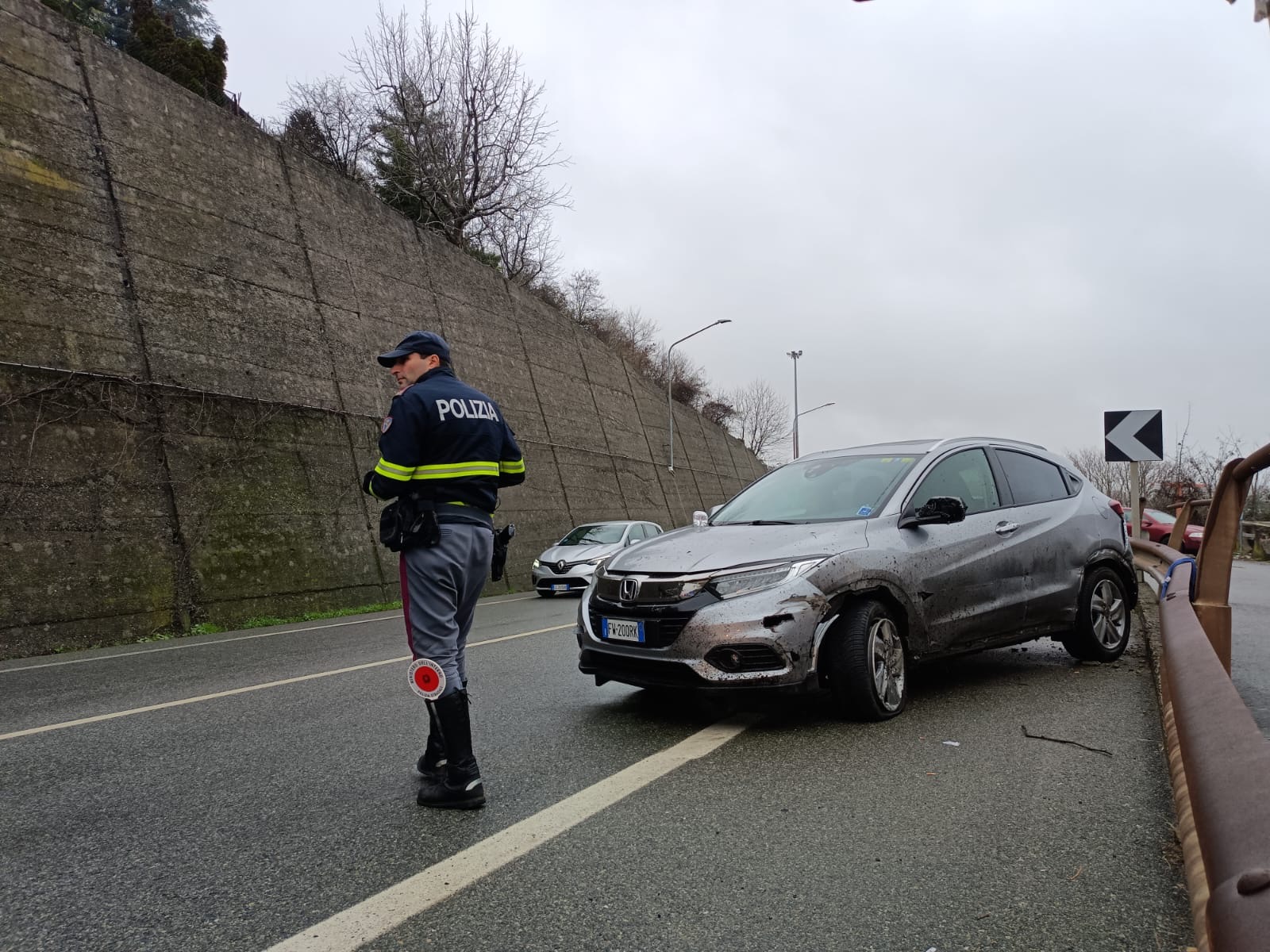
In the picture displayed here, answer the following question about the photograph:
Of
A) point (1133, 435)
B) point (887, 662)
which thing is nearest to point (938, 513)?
point (887, 662)

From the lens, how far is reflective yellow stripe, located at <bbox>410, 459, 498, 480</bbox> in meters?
3.76

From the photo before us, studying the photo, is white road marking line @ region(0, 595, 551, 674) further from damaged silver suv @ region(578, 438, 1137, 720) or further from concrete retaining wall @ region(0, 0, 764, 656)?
damaged silver suv @ region(578, 438, 1137, 720)

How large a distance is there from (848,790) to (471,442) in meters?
2.21

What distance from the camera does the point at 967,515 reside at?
5801 millimetres

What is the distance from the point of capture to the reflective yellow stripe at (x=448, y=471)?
3.76 metres

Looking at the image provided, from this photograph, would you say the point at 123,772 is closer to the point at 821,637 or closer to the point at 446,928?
the point at 446,928

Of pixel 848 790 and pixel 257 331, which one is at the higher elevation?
pixel 257 331

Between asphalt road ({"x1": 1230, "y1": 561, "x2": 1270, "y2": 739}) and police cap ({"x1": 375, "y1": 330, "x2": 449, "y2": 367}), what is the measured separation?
12.4 ft

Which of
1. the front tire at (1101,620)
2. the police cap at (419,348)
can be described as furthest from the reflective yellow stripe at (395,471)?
the front tire at (1101,620)

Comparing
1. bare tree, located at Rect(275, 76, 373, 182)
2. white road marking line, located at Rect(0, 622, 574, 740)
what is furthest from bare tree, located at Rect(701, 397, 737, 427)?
white road marking line, located at Rect(0, 622, 574, 740)

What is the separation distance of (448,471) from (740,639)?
1.77 meters

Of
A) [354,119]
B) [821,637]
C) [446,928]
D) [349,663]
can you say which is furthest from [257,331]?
[354,119]

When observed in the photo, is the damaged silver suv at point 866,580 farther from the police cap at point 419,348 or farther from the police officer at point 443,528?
the police cap at point 419,348

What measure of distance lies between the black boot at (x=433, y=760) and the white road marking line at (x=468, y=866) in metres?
0.62
